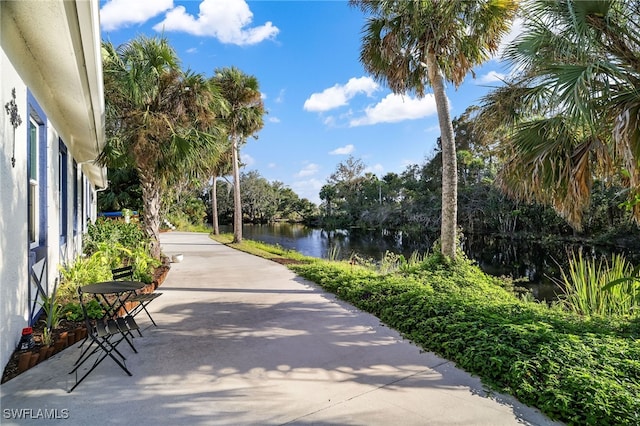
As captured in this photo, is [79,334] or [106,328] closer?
[106,328]

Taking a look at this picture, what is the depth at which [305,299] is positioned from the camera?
20.2ft

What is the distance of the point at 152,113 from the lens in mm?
8273

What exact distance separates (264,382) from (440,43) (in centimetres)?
782

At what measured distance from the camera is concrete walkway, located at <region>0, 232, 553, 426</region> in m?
2.62

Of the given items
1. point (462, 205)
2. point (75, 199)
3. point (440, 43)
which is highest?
point (440, 43)

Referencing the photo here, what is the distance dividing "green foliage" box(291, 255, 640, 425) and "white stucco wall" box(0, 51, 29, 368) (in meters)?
4.18

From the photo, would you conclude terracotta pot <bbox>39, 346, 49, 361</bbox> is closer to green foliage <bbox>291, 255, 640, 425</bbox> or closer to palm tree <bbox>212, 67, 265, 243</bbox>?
green foliage <bbox>291, 255, 640, 425</bbox>

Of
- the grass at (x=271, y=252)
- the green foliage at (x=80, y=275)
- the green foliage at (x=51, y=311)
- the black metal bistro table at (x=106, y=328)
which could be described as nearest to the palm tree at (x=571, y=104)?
the black metal bistro table at (x=106, y=328)

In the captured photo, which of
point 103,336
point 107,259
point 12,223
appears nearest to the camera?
point 103,336

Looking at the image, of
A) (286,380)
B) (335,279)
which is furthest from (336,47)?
(286,380)

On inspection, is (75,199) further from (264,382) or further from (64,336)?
(264,382)

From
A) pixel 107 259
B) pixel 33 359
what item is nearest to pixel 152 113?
pixel 107 259

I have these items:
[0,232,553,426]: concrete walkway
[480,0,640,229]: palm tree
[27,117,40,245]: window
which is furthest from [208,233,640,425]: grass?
[27,117,40,245]: window

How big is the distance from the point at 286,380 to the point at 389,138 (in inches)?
753
